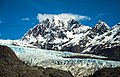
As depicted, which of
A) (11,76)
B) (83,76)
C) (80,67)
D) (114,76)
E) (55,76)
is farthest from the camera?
(80,67)

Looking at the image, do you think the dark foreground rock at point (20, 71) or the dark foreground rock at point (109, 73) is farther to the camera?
the dark foreground rock at point (20, 71)

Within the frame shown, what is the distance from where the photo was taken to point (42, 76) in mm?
59094

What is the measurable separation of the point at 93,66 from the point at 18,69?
13913cm

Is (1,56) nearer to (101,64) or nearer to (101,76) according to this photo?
(101,76)

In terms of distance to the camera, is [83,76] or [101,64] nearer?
[83,76]

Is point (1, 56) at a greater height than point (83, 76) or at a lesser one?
greater

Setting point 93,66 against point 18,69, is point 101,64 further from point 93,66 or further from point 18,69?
point 18,69

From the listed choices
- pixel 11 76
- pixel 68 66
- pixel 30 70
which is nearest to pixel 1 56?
pixel 30 70

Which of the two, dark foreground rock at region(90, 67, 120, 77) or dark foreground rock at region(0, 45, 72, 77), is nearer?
dark foreground rock at region(90, 67, 120, 77)

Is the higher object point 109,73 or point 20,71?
point 20,71

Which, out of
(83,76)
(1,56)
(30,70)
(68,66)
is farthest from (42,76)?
(68,66)

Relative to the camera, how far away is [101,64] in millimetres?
198000

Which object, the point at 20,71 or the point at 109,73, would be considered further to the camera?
the point at 20,71

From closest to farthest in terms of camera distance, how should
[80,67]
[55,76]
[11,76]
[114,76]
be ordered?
[114,76]
[11,76]
[55,76]
[80,67]
